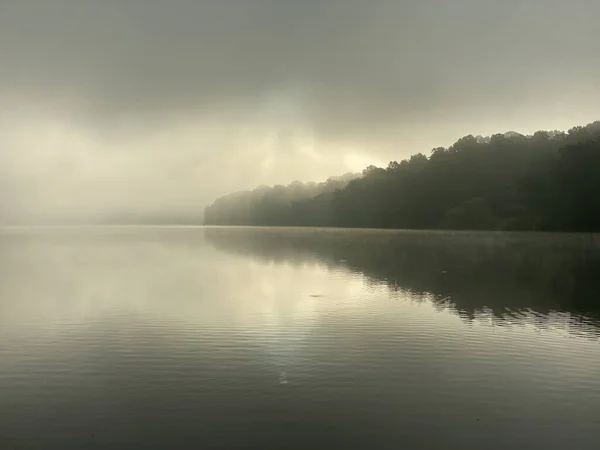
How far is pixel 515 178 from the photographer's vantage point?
144 m

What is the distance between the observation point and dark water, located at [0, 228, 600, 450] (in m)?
Answer: 12.4

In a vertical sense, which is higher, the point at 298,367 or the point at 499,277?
the point at 499,277

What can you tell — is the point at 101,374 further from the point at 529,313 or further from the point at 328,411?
the point at 529,313

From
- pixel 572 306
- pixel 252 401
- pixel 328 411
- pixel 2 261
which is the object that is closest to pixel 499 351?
pixel 328 411

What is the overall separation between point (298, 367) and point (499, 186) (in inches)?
5558

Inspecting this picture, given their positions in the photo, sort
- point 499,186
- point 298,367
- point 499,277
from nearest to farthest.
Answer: point 298,367
point 499,277
point 499,186

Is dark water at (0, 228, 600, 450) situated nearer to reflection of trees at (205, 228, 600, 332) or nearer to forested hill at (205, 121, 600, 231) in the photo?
reflection of trees at (205, 228, 600, 332)

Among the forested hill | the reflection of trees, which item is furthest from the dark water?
the forested hill

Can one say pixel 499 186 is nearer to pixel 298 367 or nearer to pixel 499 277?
pixel 499 277

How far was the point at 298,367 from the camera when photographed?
1767 cm

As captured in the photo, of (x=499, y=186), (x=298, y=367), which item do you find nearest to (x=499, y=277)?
(x=298, y=367)

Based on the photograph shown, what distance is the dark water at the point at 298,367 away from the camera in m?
12.4

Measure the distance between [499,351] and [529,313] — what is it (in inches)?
385

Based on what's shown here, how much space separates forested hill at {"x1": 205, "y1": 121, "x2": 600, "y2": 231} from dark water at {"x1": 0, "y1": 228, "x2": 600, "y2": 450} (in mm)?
78258
